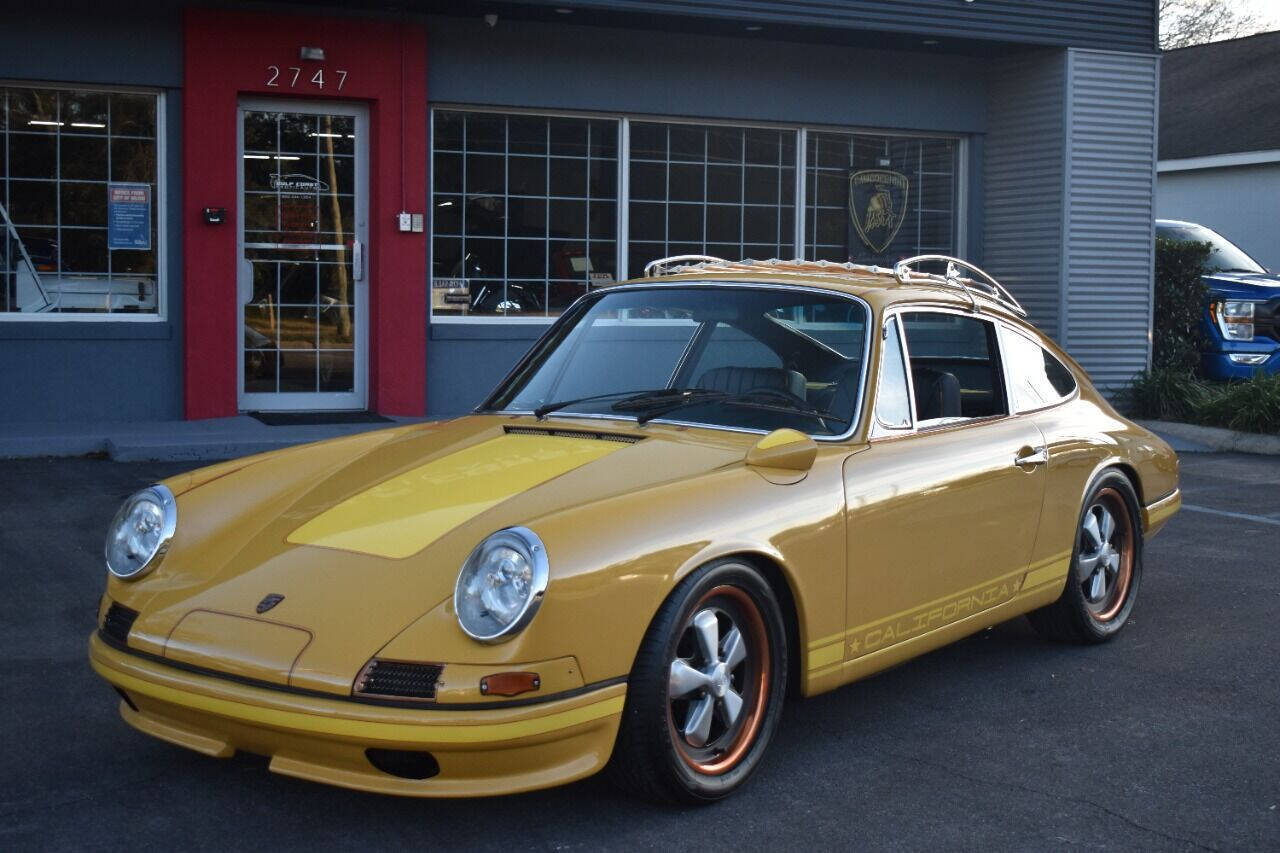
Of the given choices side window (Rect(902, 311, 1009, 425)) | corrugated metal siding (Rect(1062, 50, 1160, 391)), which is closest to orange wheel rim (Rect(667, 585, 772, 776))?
side window (Rect(902, 311, 1009, 425))

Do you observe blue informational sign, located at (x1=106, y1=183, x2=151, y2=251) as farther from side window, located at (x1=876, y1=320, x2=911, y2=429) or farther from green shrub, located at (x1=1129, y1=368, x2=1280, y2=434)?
green shrub, located at (x1=1129, y1=368, x2=1280, y2=434)

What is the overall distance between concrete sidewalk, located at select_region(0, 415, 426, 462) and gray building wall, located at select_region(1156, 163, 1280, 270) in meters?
19.1

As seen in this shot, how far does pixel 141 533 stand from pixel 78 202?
26.2 feet

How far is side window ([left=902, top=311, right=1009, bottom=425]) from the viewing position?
5.19 m

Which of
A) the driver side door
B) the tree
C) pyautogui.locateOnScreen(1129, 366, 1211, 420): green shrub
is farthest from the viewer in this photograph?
the tree

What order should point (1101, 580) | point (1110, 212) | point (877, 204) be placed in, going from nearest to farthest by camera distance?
point (1101, 580), point (1110, 212), point (877, 204)

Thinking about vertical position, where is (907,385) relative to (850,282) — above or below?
below

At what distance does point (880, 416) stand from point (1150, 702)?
1440mm

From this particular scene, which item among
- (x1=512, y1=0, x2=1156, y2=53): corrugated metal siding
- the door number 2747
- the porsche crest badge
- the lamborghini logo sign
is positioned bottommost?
the porsche crest badge

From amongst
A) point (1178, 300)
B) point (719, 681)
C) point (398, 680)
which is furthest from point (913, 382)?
point (1178, 300)

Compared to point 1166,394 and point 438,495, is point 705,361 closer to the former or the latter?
point 438,495

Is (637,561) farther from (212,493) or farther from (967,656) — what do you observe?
(967,656)

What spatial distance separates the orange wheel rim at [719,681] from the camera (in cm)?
404

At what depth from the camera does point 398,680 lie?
3.59 metres
